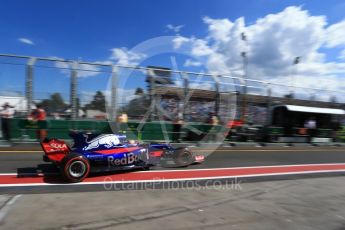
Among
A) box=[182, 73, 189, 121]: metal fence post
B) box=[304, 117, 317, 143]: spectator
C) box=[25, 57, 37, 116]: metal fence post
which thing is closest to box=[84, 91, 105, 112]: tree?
box=[25, 57, 37, 116]: metal fence post

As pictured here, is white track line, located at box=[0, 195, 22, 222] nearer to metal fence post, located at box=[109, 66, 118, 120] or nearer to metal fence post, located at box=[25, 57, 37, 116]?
metal fence post, located at box=[25, 57, 37, 116]

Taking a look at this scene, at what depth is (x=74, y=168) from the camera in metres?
8.22

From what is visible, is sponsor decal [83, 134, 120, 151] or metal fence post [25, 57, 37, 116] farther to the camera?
metal fence post [25, 57, 37, 116]

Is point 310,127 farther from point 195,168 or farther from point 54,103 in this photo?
point 54,103

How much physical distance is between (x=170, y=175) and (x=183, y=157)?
1.21 meters

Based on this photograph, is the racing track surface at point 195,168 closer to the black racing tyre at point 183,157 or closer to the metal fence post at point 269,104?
the black racing tyre at point 183,157

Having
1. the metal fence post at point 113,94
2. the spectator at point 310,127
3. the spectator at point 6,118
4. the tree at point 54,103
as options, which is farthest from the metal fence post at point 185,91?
the spectator at point 310,127

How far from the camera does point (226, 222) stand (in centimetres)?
589

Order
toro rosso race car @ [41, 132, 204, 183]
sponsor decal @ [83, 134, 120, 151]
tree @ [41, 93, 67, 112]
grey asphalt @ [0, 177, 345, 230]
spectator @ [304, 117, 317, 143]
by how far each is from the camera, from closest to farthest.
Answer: grey asphalt @ [0, 177, 345, 230]
toro rosso race car @ [41, 132, 204, 183]
sponsor decal @ [83, 134, 120, 151]
tree @ [41, 93, 67, 112]
spectator @ [304, 117, 317, 143]

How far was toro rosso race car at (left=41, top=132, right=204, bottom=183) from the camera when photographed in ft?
26.9

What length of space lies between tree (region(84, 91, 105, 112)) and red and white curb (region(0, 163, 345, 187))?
20.3ft

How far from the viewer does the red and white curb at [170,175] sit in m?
8.20

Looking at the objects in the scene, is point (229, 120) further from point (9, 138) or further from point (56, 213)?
point (56, 213)

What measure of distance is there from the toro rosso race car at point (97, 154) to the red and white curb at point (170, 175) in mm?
244
